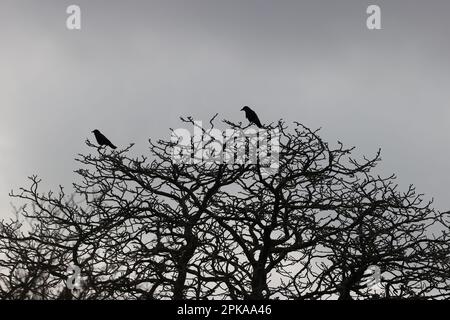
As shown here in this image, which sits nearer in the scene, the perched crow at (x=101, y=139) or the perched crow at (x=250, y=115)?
the perched crow at (x=250, y=115)

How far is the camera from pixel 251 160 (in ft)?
34.8

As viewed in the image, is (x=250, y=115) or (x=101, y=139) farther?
(x=101, y=139)

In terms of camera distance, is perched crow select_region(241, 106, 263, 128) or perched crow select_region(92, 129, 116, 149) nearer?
perched crow select_region(241, 106, 263, 128)

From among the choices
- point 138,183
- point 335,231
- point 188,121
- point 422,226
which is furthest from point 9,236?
point 422,226

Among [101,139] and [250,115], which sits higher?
[101,139]

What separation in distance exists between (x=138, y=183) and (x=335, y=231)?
351 cm

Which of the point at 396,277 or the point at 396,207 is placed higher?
the point at 396,207
